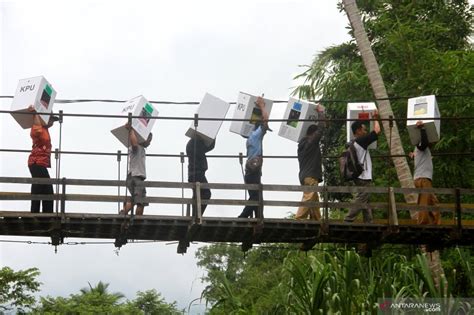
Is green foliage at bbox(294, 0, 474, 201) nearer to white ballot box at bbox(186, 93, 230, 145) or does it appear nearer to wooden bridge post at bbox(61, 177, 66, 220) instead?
white ballot box at bbox(186, 93, 230, 145)

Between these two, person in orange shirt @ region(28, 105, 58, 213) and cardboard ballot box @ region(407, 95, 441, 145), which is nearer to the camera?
person in orange shirt @ region(28, 105, 58, 213)

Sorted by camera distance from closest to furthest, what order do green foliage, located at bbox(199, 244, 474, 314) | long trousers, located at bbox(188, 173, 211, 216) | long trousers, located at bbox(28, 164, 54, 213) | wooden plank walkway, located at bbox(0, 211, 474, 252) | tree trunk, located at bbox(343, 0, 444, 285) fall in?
green foliage, located at bbox(199, 244, 474, 314) < wooden plank walkway, located at bbox(0, 211, 474, 252) < long trousers, located at bbox(28, 164, 54, 213) < long trousers, located at bbox(188, 173, 211, 216) < tree trunk, located at bbox(343, 0, 444, 285)

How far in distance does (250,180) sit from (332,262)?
1.54 m

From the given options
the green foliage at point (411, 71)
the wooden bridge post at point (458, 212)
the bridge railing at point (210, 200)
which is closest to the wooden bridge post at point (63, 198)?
the bridge railing at point (210, 200)

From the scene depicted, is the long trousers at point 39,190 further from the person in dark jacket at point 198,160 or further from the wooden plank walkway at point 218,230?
the person in dark jacket at point 198,160

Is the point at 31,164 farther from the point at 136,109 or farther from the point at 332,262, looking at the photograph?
the point at 332,262

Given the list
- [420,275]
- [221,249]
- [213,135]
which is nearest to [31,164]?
[213,135]

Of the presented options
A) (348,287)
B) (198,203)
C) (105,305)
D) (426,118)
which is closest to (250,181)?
(198,203)

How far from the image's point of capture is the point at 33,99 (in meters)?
12.2

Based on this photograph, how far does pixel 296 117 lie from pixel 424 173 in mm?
1777

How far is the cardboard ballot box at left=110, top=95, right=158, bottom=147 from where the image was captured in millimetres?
12359

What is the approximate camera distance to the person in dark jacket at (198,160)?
40.9ft

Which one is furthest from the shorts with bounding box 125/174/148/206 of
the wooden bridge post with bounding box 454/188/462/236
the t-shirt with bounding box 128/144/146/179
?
the wooden bridge post with bounding box 454/188/462/236

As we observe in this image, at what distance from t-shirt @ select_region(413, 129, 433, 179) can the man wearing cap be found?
Answer: 6.22 ft
